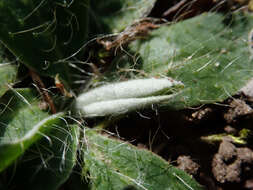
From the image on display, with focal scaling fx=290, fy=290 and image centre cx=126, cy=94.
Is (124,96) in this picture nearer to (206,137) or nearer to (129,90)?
(129,90)

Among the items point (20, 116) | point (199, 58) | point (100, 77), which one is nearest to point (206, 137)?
point (199, 58)

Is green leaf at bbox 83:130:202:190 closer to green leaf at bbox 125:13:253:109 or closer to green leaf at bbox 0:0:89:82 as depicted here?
green leaf at bbox 125:13:253:109

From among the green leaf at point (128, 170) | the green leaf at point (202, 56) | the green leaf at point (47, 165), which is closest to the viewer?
the green leaf at point (47, 165)

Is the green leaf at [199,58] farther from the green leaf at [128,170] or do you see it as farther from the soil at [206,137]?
the green leaf at [128,170]

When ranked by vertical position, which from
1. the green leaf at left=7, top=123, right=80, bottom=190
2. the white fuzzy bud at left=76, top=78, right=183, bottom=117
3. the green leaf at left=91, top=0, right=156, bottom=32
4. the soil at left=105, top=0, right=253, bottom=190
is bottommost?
the soil at left=105, top=0, right=253, bottom=190

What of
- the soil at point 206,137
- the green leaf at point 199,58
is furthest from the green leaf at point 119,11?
the soil at point 206,137

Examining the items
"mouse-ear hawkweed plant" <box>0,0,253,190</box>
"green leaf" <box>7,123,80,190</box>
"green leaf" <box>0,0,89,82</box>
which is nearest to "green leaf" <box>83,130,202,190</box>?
"mouse-ear hawkweed plant" <box>0,0,253,190</box>
